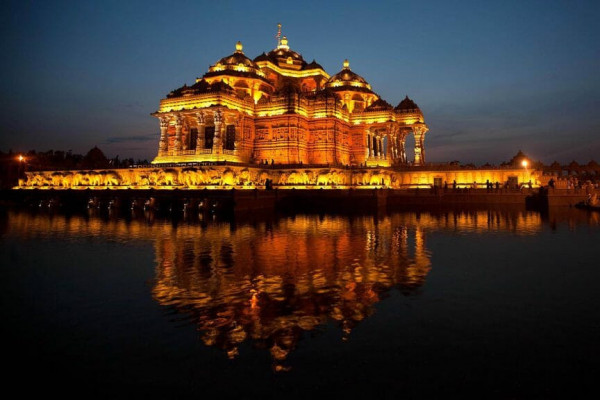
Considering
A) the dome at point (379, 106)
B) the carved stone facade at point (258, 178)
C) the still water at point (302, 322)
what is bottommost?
the still water at point (302, 322)

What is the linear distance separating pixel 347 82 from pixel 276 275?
52.4 m

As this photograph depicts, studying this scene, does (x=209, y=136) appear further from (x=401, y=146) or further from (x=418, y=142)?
(x=401, y=146)

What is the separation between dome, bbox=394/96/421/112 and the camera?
56.5 metres

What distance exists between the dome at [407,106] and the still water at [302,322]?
45.3m

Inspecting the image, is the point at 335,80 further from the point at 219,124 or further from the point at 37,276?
the point at 37,276

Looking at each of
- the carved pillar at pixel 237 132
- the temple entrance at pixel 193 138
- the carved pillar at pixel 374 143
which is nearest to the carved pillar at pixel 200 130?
the carved pillar at pixel 237 132

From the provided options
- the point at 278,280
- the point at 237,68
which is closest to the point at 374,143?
the point at 237,68

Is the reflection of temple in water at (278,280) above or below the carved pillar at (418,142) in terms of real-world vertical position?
below

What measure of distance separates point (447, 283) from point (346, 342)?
422cm

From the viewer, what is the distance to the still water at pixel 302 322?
481 centimetres

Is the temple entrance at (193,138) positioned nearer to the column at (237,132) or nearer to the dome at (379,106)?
the column at (237,132)

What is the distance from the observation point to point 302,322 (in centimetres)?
664

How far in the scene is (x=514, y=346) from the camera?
5.75m

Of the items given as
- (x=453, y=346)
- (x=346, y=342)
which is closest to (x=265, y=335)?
(x=346, y=342)
